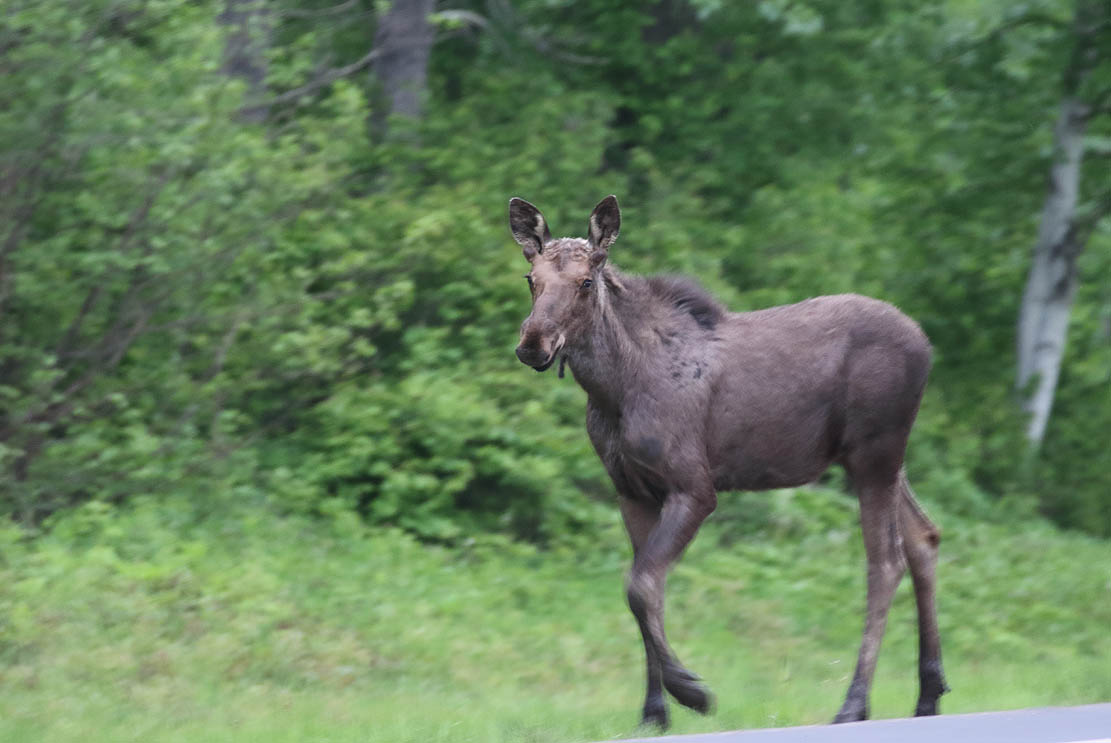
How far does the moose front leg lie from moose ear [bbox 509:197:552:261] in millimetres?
1467

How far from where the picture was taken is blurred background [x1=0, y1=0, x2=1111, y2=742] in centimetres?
995

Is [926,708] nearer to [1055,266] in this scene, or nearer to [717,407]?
[717,407]

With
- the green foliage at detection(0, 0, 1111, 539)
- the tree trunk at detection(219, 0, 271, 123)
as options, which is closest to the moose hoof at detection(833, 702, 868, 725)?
the green foliage at detection(0, 0, 1111, 539)

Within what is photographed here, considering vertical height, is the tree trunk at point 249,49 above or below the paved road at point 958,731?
above

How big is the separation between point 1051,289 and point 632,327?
11.5 meters

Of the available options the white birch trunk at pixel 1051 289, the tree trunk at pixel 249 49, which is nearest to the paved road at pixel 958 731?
the tree trunk at pixel 249 49

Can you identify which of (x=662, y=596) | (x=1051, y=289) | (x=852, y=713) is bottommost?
(x=1051, y=289)

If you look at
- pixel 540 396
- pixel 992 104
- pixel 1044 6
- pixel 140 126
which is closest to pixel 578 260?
pixel 140 126

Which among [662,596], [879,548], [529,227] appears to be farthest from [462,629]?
[529,227]

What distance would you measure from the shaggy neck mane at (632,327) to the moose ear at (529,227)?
398mm

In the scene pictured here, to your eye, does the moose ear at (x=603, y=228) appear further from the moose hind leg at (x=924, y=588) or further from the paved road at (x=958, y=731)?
the paved road at (x=958, y=731)

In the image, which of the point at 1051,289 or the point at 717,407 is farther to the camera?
the point at 1051,289

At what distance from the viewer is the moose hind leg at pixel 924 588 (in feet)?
26.4

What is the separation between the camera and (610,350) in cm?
773
